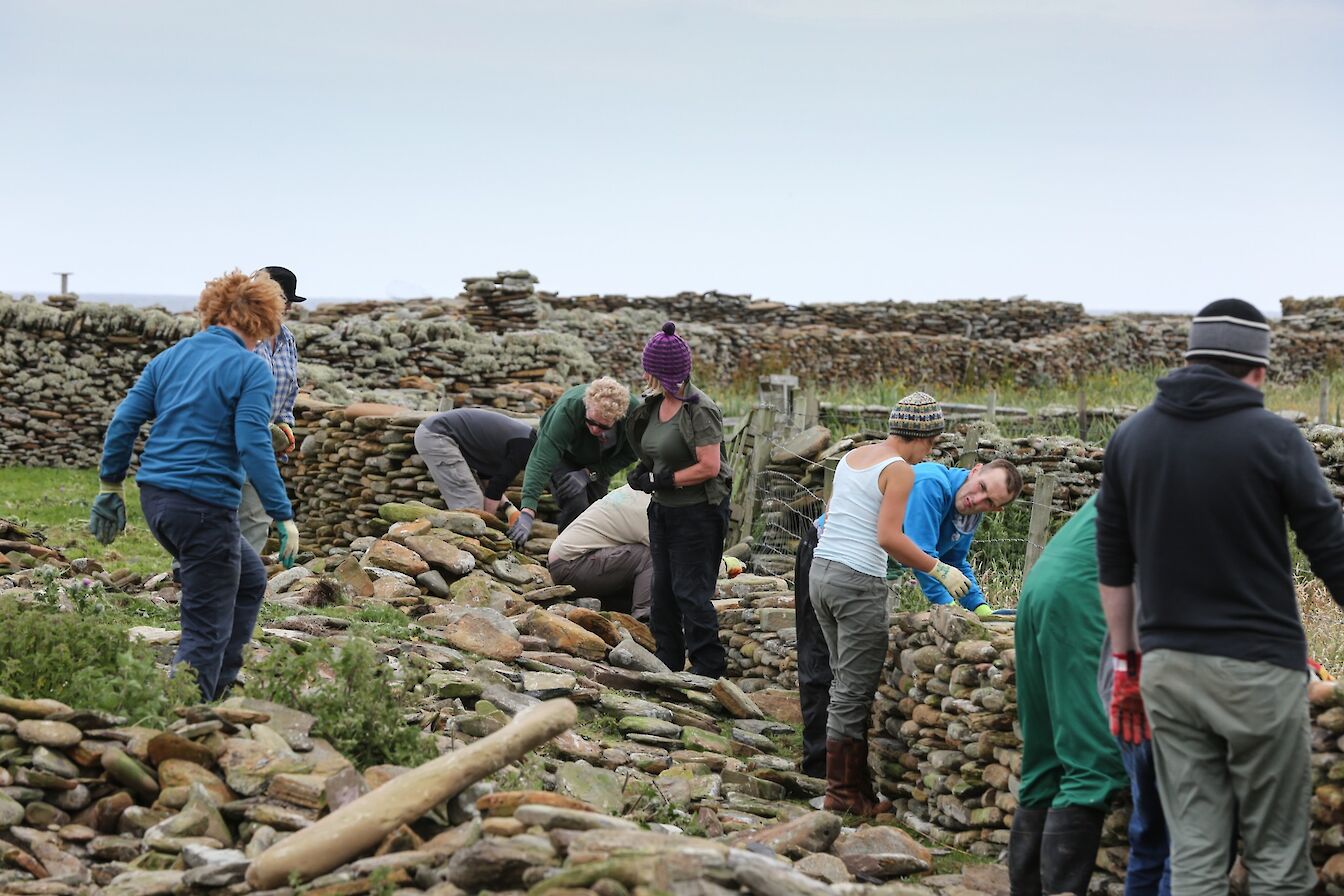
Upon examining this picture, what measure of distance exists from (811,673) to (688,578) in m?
1.03

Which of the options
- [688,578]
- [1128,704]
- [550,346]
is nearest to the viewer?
[1128,704]

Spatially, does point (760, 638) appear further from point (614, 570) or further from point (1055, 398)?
point (1055, 398)

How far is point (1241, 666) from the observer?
3582 millimetres

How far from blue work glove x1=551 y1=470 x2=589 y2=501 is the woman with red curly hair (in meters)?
3.94

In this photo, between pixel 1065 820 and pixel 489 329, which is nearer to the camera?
pixel 1065 820

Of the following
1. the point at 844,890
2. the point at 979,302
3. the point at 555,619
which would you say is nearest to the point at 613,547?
the point at 555,619

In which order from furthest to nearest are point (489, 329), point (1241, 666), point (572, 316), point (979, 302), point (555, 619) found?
point (979, 302), point (572, 316), point (489, 329), point (555, 619), point (1241, 666)

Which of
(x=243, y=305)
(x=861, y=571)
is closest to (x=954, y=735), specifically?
(x=861, y=571)

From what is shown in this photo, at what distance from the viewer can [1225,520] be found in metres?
3.60

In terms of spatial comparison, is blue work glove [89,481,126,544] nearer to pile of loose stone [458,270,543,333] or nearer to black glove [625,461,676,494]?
black glove [625,461,676,494]

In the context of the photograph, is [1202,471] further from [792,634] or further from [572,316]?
[572,316]

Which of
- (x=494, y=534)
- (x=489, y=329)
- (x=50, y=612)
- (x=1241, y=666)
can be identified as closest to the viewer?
(x=1241, y=666)

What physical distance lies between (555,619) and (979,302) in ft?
81.8

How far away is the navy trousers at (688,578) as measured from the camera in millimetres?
7434
